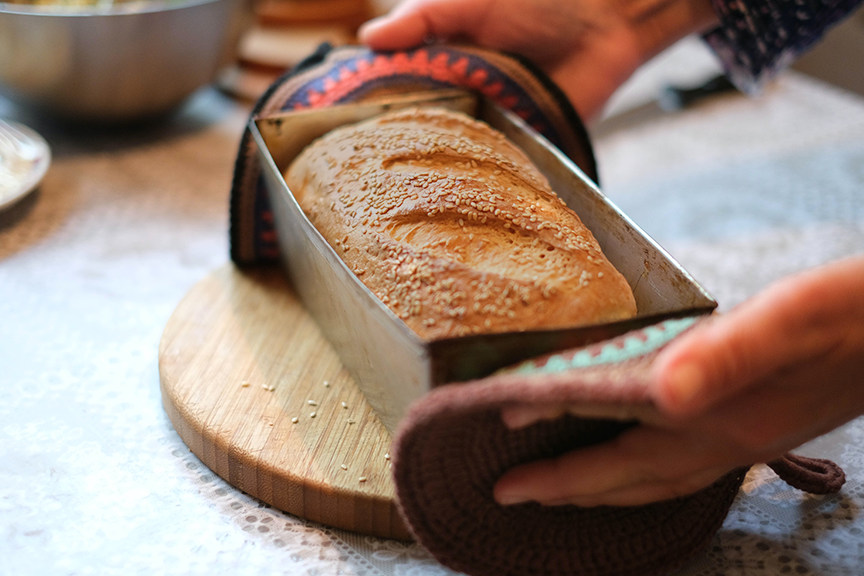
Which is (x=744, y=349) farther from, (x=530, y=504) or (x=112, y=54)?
(x=112, y=54)

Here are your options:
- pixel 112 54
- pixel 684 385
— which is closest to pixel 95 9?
pixel 112 54

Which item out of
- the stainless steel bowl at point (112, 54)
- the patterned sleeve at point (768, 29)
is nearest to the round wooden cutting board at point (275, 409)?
the stainless steel bowl at point (112, 54)

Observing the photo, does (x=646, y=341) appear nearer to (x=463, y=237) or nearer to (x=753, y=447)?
(x=753, y=447)

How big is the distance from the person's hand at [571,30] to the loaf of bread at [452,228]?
0.95 ft

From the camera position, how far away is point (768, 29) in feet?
4.43

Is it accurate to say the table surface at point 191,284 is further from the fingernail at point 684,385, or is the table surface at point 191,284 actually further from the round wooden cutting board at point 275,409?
the fingernail at point 684,385

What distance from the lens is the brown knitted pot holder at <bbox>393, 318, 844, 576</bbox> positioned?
589 mm

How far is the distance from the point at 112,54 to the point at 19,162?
0.94 ft

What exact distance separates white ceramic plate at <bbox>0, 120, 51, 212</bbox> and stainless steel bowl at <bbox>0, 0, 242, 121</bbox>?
0.34 ft

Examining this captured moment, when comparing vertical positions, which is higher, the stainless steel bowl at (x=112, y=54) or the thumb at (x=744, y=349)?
the thumb at (x=744, y=349)

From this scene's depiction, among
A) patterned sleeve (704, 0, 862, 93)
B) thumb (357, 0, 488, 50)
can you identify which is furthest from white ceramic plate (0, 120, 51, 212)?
patterned sleeve (704, 0, 862, 93)

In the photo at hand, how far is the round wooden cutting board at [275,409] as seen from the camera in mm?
766

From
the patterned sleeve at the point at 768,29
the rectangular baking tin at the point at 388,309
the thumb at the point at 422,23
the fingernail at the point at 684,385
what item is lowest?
the rectangular baking tin at the point at 388,309

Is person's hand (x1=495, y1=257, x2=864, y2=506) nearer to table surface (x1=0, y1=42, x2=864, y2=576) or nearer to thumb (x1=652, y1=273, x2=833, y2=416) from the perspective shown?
thumb (x1=652, y1=273, x2=833, y2=416)
